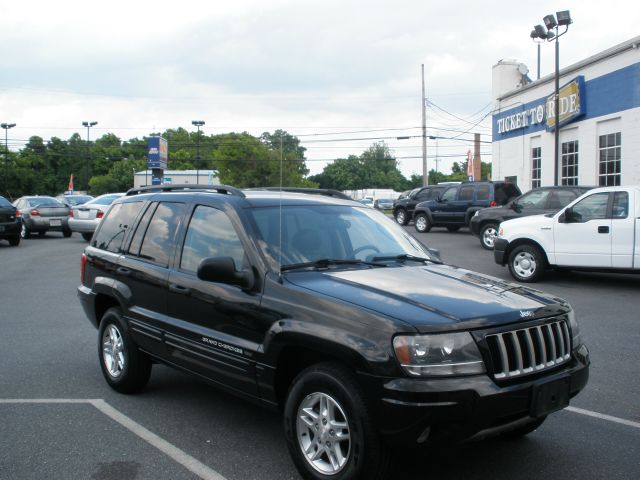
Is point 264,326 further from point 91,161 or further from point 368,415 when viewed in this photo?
point 91,161

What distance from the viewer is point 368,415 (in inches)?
128

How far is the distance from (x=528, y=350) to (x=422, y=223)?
835 inches

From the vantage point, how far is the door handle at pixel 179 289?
455 cm

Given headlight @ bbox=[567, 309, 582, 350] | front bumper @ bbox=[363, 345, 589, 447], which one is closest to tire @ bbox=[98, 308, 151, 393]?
front bumper @ bbox=[363, 345, 589, 447]

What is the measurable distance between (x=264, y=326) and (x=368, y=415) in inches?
36.5

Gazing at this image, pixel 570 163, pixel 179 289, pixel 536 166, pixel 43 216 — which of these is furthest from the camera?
pixel 536 166

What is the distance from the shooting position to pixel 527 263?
11.9 meters

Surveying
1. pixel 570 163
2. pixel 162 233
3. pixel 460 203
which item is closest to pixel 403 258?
pixel 162 233

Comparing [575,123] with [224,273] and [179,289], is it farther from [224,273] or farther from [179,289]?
[224,273]

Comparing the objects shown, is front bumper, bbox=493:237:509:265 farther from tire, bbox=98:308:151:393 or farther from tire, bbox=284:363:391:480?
tire, bbox=284:363:391:480

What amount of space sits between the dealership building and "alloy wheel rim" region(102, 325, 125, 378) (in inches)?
786

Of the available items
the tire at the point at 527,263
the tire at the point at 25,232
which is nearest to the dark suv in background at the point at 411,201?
the tire at the point at 527,263

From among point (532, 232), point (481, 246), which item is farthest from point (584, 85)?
point (532, 232)

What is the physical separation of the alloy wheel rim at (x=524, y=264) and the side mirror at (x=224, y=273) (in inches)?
349
